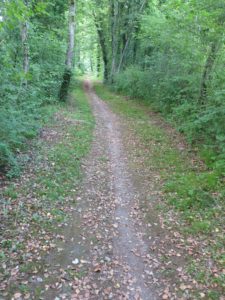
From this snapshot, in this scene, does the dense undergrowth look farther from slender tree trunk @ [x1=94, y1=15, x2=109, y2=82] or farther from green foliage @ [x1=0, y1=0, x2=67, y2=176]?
slender tree trunk @ [x1=94, y1=15, x2=109, y2=82]

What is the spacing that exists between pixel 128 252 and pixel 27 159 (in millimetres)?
4407

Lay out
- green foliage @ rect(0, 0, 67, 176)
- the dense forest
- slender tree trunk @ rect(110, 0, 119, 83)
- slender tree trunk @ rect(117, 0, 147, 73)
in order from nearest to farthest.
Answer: green foliage @ rect(0, 0, 67, 176)
the dense forest
slender tree trunk @ rect(117, 0, 147, 73)
slender tree trunk @ rect(110, 0, 119, 83)

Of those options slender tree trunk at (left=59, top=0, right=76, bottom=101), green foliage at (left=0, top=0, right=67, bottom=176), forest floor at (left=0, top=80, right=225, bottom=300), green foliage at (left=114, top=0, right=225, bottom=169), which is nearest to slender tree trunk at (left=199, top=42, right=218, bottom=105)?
green foliage at (left=114, top=0, right=225, bottom=169)

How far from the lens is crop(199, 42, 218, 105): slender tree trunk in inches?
437

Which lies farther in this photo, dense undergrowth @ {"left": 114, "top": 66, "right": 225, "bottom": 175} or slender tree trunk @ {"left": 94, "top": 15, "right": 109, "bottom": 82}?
slender tree trunk @ {"left": 94, "top": 15, "right": 109, "bottom": 82}

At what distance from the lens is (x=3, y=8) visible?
5230mm

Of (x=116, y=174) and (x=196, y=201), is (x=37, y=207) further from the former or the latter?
(x=196, y=201)

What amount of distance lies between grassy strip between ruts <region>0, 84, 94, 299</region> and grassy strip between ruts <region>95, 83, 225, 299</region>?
243cm

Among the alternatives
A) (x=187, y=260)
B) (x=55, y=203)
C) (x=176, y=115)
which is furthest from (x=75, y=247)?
(x=176, y=115)

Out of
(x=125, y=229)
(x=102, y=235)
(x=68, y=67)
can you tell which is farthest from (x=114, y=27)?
(x=102, y=235)

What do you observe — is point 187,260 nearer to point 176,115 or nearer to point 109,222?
point 109,222

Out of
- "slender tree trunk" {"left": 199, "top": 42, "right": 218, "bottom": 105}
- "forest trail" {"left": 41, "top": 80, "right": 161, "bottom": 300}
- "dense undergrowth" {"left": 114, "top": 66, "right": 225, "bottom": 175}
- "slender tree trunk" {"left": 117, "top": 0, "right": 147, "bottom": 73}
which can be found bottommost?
"forest trail" {"left": 41, "top": 80, "right": 161, "bottom": 300}

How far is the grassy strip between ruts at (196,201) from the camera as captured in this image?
507 cm

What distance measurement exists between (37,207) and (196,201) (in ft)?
12.3
